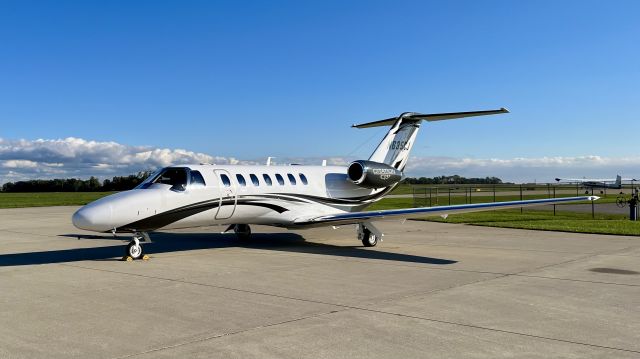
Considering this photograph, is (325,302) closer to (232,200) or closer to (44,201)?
(232,200)

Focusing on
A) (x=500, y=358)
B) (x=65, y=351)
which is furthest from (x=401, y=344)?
(x=65, y=351)

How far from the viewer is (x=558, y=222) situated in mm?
23859

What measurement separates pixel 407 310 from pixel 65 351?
4335 millimetres

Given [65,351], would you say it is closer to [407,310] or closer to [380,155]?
[407,310]

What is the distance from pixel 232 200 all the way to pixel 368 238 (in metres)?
4.17

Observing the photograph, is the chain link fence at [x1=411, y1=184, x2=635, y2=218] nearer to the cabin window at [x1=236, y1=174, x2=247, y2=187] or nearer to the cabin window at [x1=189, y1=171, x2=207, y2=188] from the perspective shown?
the cabin window at [x1=236, y1=174, x2=247, y2=187]

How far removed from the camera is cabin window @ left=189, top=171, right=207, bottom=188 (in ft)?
46.0

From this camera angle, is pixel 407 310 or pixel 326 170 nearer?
pixel 407 310

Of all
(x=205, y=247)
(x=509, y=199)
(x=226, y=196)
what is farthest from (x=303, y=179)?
(x=509, y=199)

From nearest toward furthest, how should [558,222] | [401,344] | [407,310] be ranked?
1. [401,344]
2. [407,310]
3. [558,222]

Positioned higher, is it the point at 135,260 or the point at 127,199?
the point at 127,199

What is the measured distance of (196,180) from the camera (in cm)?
1415

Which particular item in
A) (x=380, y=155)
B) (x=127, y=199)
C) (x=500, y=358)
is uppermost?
(x=380, y=155)

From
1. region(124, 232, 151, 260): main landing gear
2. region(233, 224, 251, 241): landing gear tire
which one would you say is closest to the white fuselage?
region(124, 232, 151, 260): main landing gear
